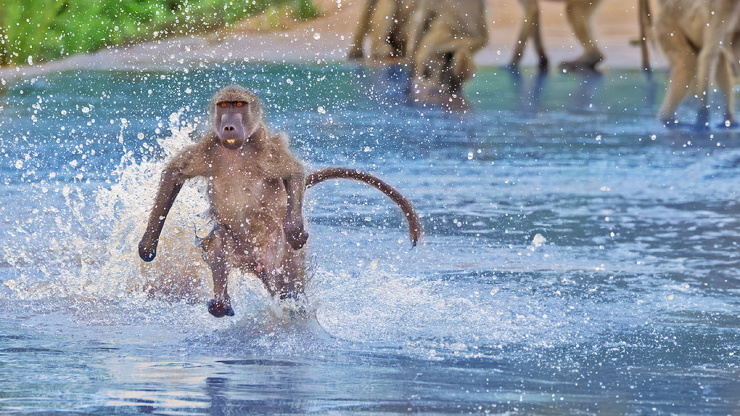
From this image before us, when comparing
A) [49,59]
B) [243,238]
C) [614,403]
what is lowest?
[614,403]

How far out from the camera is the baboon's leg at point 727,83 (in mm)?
12656

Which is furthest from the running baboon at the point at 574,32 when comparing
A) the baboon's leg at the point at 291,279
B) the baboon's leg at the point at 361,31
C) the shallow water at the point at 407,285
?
the baboon's leg at the point at 291,279

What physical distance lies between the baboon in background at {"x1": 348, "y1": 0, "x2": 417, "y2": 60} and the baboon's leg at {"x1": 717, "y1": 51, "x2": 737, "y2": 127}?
4539 mm

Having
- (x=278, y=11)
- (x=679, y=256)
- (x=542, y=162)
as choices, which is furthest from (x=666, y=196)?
(x=278, y=11)

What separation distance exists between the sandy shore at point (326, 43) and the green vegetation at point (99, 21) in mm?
210

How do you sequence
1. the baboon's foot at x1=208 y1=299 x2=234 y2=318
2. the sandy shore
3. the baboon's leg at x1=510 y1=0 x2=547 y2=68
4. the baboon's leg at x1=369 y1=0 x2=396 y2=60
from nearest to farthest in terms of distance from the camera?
the baboon's foot at x1=208 y1=299 x2=234 y2=318
the baboon's leg at x1=510 y1=0 x2=547 y2=68
the baboon's leg at x1=369 y1=0 x2=396 y2=60
the sandy shore

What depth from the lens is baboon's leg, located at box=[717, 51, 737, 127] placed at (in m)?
12.7

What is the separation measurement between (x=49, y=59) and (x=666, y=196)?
8825 millimetres

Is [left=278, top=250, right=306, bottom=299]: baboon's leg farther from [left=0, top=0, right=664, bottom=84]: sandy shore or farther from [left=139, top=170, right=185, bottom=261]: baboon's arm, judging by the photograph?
[left=0, top=0, right=664, bottom=84]: sandy shore

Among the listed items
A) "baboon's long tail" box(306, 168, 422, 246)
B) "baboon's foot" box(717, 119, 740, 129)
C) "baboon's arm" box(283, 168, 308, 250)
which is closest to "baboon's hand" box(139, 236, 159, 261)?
"baboon's arm" box(283, 168, 308, 250)

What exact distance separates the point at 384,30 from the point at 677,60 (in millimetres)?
4865

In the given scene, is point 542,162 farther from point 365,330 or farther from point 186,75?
point 186,75

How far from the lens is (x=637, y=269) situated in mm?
6859

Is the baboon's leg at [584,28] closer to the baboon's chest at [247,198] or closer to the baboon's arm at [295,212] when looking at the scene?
the baboon's chest at [247,198]
